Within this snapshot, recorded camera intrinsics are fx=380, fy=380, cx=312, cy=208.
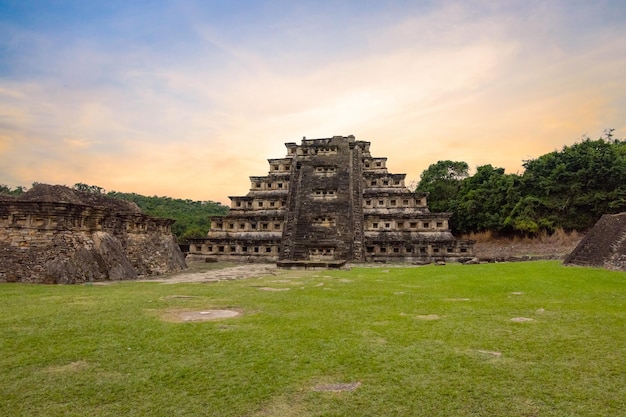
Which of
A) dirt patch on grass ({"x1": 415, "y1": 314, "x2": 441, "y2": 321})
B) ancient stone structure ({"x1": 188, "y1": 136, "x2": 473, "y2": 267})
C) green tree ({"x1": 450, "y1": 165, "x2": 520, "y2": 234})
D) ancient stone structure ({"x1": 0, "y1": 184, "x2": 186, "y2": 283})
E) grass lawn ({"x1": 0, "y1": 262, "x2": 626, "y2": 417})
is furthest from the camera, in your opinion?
green tree ({"x1": 450, "y1": 165, "x2": 520, "y2": 234})

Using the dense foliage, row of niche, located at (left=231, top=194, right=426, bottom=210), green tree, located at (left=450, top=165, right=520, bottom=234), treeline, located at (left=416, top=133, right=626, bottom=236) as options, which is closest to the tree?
green tree, located at (left=450, top=165, right=520, bottom=234)

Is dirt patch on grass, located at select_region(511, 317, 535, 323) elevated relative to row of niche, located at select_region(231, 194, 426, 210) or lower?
lower

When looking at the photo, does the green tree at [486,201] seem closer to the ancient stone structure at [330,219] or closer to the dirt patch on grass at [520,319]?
the ancient stone structure at [330,219]

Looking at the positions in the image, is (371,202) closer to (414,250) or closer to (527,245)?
(414,250)

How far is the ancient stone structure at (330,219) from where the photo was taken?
2589cm

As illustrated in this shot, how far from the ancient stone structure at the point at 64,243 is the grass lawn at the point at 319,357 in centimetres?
432

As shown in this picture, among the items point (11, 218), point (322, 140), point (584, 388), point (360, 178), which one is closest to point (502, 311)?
point (584, 388)

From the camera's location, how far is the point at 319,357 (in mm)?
4645

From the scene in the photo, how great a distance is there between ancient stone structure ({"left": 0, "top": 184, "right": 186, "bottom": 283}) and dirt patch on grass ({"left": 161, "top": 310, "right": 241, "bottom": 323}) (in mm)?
7263

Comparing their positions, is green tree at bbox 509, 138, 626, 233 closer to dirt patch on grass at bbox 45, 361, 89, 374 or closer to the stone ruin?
the stone ruin

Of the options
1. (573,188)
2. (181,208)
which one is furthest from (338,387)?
(181,208)

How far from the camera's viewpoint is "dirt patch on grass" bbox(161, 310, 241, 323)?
6648mm

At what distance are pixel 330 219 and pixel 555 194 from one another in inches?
795

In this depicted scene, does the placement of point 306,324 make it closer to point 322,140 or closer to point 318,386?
point 318,386
